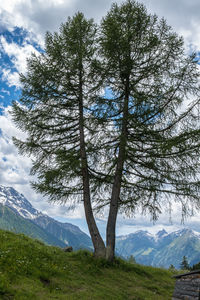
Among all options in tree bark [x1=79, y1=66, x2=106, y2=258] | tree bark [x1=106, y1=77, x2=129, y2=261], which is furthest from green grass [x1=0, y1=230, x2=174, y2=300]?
tree bark [x1=106, y1=77, x2=129, y2=261]

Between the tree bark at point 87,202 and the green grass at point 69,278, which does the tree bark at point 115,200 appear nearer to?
the tree bark at point 87,202

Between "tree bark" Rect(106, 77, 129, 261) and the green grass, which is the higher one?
"tree bark" Rect(106, 77, 129, 261)

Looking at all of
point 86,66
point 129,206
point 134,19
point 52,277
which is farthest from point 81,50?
point 52,277

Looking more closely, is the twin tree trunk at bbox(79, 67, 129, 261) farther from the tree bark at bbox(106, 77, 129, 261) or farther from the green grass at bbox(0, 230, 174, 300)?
the green grass at bbox(0, 230, 174, 300)

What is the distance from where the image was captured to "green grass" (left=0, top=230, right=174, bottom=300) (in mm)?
7293

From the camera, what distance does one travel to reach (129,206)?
553 inches

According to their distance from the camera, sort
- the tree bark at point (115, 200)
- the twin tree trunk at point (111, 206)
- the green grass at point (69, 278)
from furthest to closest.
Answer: the tree bark at point (115, 200) → the twin tree trunk at point (111, 206) → the green grass at point (69, 278)

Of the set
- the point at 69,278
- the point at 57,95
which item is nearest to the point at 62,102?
the point at 57,95

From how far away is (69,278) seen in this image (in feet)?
30.0

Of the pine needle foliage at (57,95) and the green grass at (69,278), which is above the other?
the pine needle foliage at (57,95)

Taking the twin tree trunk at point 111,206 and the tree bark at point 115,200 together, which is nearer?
the twin tree trunk at point 111,206

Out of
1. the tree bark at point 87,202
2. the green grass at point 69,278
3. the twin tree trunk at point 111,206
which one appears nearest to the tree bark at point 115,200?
the twin tree trunk at point 111,206

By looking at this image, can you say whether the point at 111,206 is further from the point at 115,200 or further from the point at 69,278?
the point at 69,278

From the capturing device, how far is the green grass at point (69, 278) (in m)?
7.29
